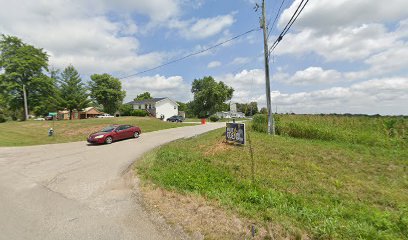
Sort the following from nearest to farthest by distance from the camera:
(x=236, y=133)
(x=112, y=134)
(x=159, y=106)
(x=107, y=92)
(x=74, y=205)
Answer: (x=74, y=205) < (x=236, y=133) < (x=112, y=134) < (x=159, y=106) < (x=107, y=92)

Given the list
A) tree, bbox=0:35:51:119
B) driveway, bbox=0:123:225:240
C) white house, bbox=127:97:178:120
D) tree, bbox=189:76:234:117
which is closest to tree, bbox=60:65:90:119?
tree, bbox=0:35:51:119

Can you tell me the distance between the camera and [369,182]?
6.85 meters

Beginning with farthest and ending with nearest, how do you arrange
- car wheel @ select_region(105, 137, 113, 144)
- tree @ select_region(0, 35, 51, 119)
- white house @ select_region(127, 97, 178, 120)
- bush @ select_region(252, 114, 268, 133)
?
white house @ select_region(127, 97, 178, 120)
tree @ select_region(0, 35, 51, 119)
bush @ select_region(252, 114, 268, 133)
car wheel @ select_region(105, 137, 113, 144)

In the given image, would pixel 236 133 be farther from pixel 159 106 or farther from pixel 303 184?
pixel 159 106

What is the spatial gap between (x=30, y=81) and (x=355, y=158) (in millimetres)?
48748

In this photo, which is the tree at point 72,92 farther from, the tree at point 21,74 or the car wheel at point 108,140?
the car wheel at point 108,140

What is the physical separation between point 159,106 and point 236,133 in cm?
4670

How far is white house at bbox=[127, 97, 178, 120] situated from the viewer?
5500cm

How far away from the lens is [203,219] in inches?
173

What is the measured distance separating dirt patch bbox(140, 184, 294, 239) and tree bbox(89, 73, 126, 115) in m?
59.3

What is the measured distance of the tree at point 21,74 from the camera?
37.6 m

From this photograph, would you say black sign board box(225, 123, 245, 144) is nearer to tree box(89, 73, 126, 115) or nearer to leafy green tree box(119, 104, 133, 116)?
leafy green tree box(119, 104, 133, 116)

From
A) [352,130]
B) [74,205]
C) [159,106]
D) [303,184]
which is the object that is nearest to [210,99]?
[159,106]

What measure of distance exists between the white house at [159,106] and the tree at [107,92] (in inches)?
198
